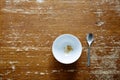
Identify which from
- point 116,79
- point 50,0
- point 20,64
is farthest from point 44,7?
point 116,79

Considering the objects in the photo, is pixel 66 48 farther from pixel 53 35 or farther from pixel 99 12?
A: pixel 99 12

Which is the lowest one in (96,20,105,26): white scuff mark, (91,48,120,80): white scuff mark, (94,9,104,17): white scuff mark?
(91,48,120,80): white scuff mark

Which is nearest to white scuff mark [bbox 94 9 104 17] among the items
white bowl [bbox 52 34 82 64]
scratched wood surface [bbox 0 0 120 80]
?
scratched wood surface [bbox 0 0 120 80]

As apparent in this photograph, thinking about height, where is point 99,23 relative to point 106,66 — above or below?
above

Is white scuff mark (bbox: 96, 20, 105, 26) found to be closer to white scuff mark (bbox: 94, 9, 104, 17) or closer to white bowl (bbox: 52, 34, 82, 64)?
white scuff mark (bbox: 94, 9, 104, 17)

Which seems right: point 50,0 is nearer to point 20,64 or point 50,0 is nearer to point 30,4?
point 30,4

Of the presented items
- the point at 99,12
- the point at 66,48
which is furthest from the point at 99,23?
the point at 66,48

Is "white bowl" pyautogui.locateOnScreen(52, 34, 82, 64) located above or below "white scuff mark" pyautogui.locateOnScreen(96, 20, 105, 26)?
below
